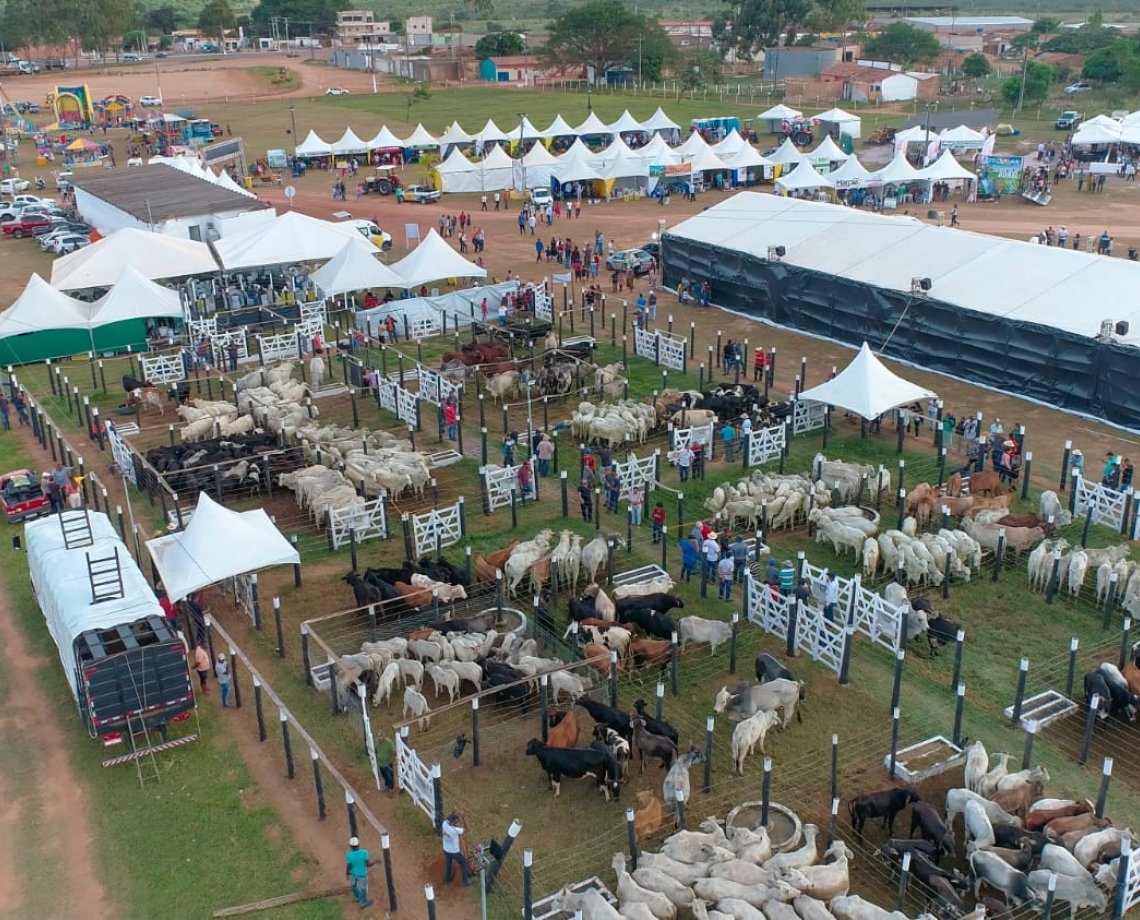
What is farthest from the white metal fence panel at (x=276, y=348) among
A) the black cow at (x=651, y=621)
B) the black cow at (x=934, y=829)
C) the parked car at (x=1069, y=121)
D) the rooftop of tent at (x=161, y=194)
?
the parked car at (x=1069, y=121)

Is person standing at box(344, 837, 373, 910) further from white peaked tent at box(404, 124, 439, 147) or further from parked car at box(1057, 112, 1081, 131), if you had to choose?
parked car at box(1057, 112, 1081, 131)

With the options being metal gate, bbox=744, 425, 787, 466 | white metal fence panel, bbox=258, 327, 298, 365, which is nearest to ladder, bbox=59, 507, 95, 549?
metal gate, bbox=744, 425, 787, 466

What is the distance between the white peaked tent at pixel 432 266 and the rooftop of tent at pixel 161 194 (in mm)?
12635

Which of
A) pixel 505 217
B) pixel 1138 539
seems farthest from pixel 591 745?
pixel 505 217

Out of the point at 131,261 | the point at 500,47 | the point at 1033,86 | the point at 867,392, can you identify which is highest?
the point at 500,47

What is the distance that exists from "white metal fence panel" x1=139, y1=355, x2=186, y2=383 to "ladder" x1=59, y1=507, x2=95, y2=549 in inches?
601

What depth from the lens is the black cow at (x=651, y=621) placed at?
2198 cm

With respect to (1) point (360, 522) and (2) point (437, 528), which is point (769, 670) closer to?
(2) point (437, 528)

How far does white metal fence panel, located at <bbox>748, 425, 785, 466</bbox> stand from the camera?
30594 mm

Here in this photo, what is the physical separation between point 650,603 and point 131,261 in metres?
30.3

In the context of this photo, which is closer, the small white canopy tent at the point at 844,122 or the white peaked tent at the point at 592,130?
the white peaked tent at the point at 592,130

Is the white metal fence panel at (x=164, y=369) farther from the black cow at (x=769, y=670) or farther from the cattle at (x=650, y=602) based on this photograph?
the black cow at (x=769, y=670)

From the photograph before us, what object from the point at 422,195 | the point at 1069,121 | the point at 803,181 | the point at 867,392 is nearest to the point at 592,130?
the point at 422,195

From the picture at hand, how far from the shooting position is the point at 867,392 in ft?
103
